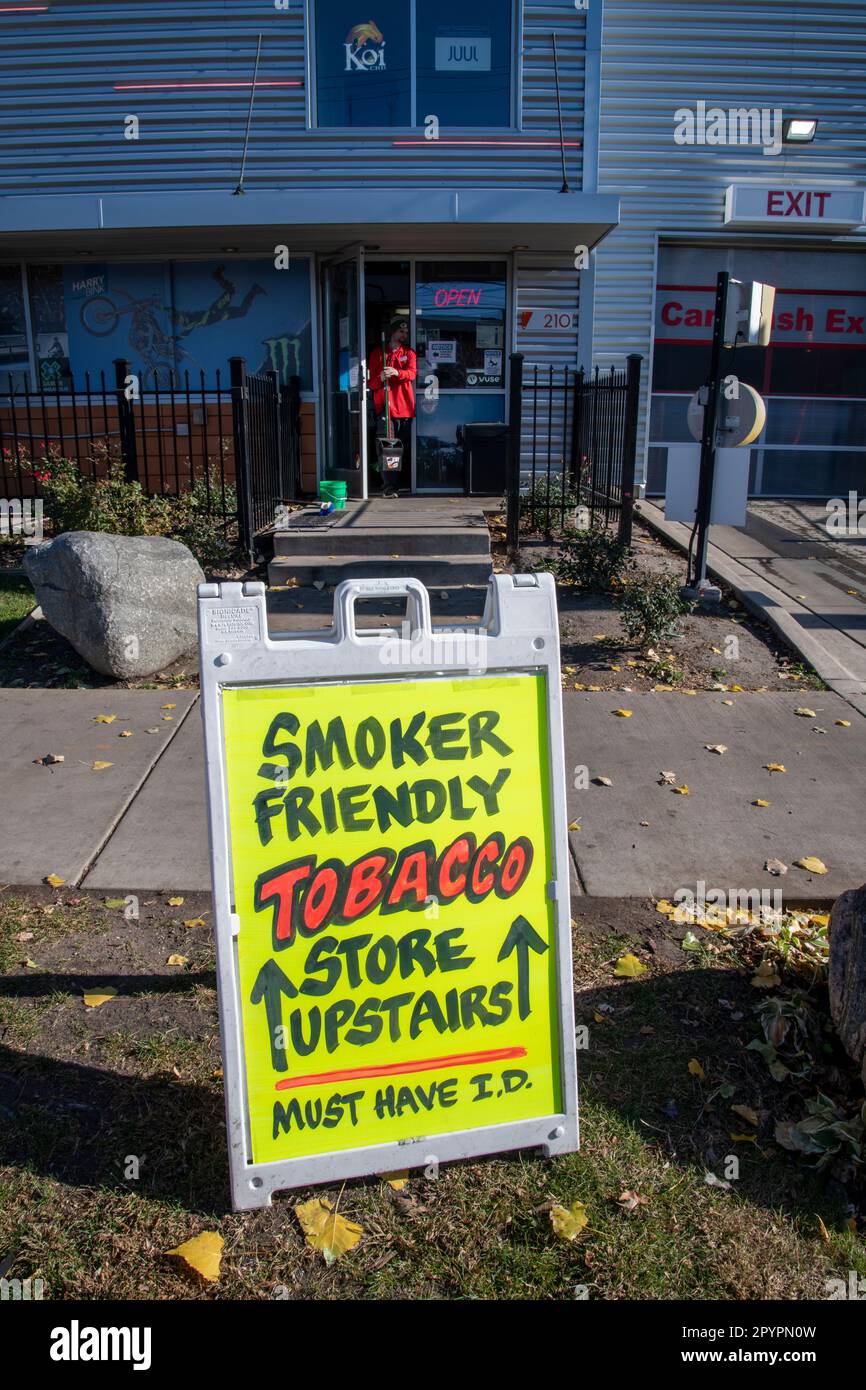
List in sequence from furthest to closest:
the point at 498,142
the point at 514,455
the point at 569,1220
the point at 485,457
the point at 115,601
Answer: the point at 485,457
the point at 498,142
the point at 514,455
the point at 115,601
the point at 569,1220

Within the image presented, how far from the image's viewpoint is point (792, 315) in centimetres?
1345

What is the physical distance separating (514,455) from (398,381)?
109 inches

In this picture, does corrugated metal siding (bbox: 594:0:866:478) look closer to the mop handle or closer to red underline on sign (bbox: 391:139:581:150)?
red underline on sign (bbox: 391:139:581:150)

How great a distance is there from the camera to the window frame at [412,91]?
11.2 metres

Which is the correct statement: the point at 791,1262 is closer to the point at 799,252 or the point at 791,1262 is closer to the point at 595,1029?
the point at 595,1029

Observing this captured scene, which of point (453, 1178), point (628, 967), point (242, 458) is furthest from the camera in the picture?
point (242, 458)

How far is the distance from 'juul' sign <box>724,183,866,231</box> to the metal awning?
8.38 feet

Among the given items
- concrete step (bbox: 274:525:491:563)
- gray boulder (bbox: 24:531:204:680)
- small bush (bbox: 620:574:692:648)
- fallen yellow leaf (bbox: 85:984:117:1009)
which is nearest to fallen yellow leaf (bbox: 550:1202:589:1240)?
fallen yellow leaf (bbox: 85:984:117:1009)

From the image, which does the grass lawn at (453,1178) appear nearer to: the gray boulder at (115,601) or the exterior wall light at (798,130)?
the gray boulder at (115,601)

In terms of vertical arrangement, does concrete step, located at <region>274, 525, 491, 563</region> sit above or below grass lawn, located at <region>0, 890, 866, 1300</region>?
above

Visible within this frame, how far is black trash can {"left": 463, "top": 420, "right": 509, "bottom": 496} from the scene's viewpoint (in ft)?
38.5

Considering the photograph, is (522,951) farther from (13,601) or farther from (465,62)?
(465,62)

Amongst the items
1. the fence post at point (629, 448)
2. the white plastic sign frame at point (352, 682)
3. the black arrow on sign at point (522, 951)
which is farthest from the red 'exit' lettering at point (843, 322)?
the black arrow on sign at point (522, 951)

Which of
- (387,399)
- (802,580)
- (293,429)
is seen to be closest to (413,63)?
(387,399)
